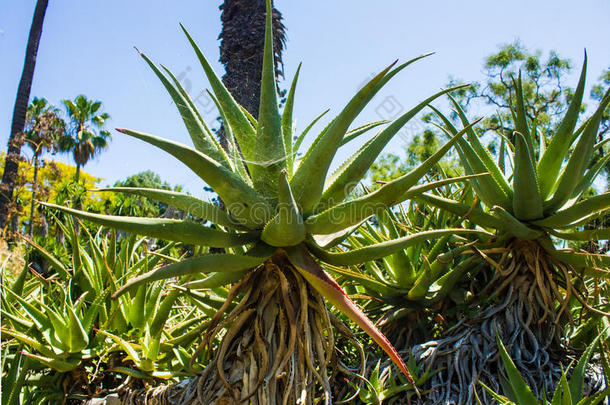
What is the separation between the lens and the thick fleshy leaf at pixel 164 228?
153cm

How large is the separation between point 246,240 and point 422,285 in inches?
42.3

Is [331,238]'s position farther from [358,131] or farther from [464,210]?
[464,210]

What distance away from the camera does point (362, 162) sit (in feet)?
5.93

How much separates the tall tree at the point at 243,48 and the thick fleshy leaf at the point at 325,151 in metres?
2.60

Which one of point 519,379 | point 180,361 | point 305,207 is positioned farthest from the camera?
point 180,361

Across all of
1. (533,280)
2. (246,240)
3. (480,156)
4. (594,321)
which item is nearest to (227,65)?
(480,156)

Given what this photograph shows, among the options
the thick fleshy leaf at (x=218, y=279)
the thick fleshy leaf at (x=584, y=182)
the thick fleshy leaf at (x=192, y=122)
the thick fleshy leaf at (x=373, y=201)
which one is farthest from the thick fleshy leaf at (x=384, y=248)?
the thick fleshy leaf at (x=584, y=182)

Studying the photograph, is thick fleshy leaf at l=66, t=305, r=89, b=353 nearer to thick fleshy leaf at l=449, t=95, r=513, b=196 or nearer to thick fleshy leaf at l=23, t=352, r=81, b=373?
thick fleshy leaf at l=23, t=352, r=81, b=373

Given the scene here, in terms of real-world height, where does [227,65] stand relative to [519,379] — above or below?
above

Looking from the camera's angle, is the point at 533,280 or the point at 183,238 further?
the point at 533,280

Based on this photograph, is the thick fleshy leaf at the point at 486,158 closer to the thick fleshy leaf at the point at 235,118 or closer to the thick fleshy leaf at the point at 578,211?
the thick fleshy leaf at the point at 578,211

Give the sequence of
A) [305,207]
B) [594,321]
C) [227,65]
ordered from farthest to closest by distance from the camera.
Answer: [227,65] < [594,321] < [305,207]

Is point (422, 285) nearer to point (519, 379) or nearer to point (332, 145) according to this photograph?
point (519, 379)

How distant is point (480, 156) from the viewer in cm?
261
